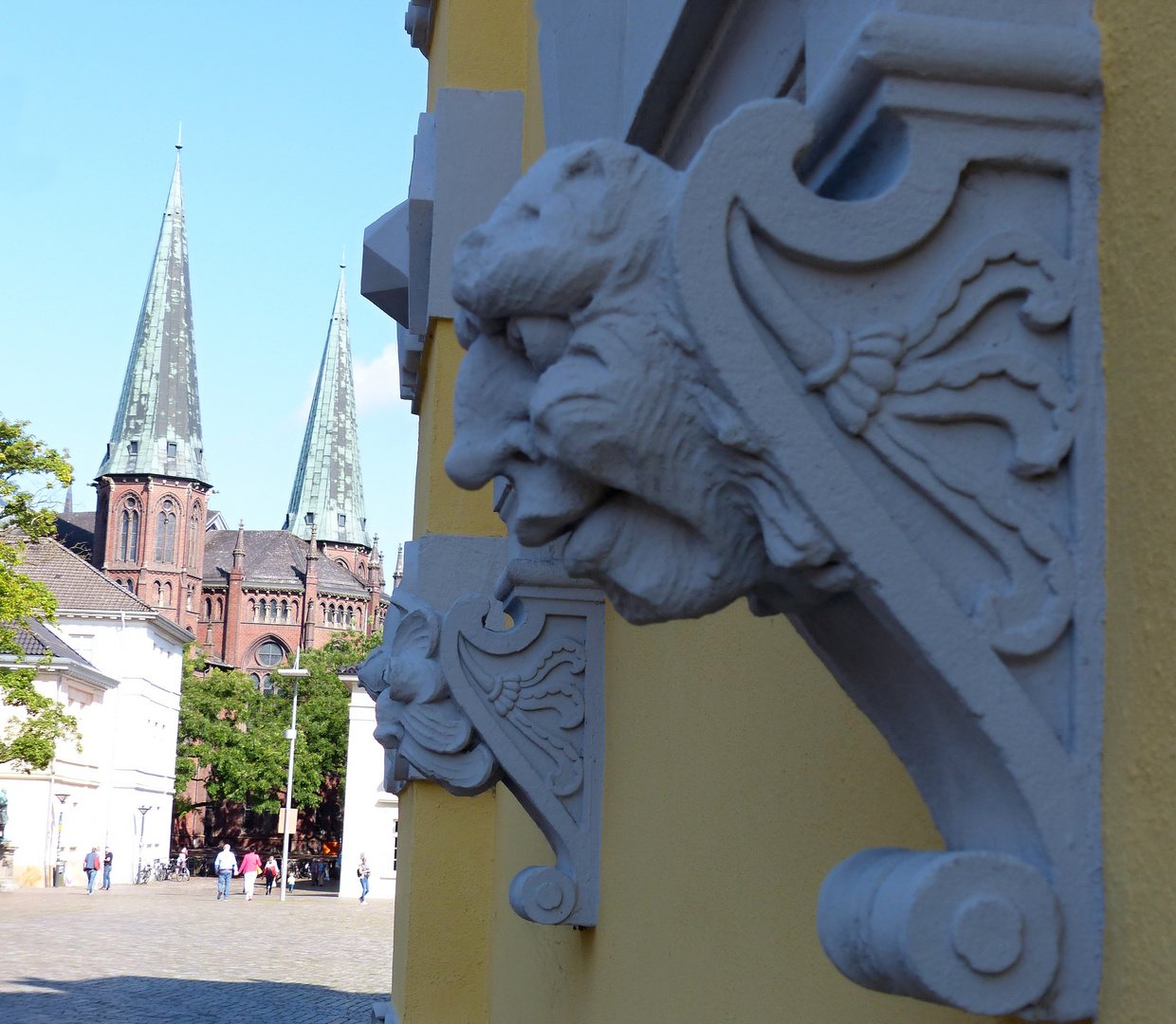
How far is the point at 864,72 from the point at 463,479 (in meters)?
0.44

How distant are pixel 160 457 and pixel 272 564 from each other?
12831 mm

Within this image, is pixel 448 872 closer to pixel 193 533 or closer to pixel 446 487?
pixel 446 487

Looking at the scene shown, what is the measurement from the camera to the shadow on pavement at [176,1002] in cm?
1650

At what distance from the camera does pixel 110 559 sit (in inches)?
3393

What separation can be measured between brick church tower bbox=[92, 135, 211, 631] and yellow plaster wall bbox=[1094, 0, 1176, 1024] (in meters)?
85.8

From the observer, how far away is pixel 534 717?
3031 mm

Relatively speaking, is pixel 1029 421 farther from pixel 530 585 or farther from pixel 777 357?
pixel 530 585

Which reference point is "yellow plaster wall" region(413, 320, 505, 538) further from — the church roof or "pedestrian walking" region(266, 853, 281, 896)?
the church roof

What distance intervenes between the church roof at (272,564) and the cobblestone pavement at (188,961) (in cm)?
5523

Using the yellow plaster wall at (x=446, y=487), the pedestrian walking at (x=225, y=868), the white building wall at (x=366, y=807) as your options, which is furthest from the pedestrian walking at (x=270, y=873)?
the yellow plaster wall at (x=446, y=487)

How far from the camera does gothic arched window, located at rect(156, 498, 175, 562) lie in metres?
85.5

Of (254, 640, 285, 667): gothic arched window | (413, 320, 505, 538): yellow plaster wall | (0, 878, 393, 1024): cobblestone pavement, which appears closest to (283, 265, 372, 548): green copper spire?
(254, 640, 285, 667): gothic arched window

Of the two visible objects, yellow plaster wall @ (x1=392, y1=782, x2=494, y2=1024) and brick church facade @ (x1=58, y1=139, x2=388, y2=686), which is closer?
yellow plaster wall @ (x1=392, y1=782, x2=494, y2=1024)

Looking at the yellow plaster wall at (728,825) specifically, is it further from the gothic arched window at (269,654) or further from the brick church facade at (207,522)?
the gothic arched window at (269,654)
